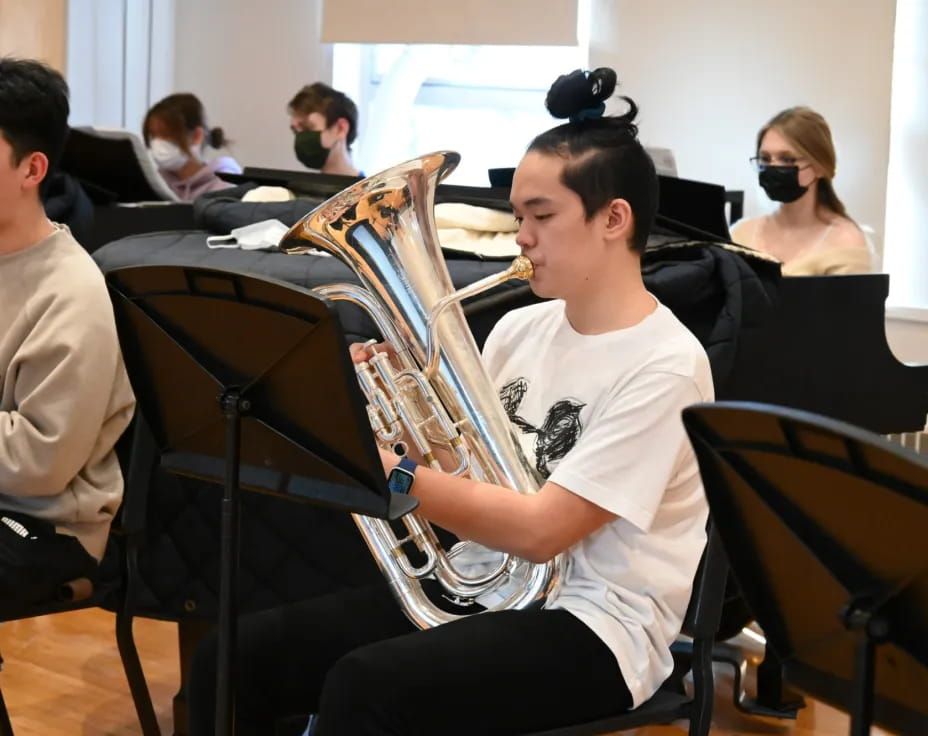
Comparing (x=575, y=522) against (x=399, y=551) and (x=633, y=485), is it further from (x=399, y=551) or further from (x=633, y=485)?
(x=399, y=551)

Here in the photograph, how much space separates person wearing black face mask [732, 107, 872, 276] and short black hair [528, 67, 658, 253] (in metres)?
1.68

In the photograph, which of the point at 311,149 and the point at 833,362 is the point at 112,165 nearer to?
the point at 311,149

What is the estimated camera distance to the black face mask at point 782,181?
3326 millimetres

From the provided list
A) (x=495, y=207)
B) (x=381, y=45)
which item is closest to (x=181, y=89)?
(x=381, y=45)

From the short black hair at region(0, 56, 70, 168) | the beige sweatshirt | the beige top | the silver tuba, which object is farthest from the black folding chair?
the beige top

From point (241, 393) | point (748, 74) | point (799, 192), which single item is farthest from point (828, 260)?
point (241, 393)

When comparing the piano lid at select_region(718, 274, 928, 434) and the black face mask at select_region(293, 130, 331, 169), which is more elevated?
the black face mask at select_region(293, 130, 331, 169)

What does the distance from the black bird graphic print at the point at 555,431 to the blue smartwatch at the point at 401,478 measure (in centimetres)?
22

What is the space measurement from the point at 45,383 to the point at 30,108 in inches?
17.9

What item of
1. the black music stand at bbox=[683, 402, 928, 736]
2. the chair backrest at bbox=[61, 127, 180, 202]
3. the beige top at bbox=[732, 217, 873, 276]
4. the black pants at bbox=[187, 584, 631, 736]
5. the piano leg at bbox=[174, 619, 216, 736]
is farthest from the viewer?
the chair backrest at bbox=[61, 127, 180, 202]

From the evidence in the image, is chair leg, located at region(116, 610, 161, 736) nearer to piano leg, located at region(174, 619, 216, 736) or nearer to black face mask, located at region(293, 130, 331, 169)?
piano leg, located at region(174, 619, 216, 736)

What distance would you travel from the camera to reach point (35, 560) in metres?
1.91

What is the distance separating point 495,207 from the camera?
8.74 feet

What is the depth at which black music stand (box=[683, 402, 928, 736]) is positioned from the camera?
97 centimetres
